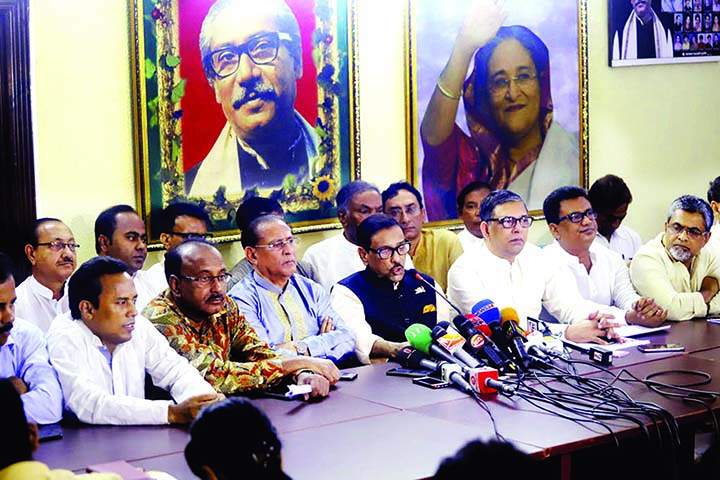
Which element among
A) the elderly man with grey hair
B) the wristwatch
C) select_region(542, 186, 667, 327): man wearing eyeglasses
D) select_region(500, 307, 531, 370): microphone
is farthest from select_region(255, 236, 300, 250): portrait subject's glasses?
select_region(542, 186, 667, 327): man wearing eyeglasses

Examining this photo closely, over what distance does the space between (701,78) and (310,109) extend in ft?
10.5

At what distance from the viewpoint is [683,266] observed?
520cm

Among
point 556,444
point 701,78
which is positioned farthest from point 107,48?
point 701,78

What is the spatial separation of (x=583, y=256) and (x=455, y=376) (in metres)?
1.96

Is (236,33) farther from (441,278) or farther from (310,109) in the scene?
(441,278)

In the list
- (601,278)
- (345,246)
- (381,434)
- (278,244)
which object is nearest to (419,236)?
(345,246)

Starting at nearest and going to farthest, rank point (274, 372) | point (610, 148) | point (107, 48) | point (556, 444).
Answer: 1. point (556, 444)
2. point (274, 372)
3. point (107, 48)
4. point (610, 148)

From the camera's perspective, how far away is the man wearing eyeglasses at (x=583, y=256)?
5270 millimetres

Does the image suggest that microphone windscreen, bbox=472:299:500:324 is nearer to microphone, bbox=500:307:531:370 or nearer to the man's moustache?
microphone, bbox=500:307:531:370

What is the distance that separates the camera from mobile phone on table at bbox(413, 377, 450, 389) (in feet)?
11.9

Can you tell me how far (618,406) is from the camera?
3357 mm

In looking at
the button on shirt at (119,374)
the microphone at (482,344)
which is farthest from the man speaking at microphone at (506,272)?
the button on shirt at (119,374)

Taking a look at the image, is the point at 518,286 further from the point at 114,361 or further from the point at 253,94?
the point at 114,361

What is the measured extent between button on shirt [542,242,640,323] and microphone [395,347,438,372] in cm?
150
